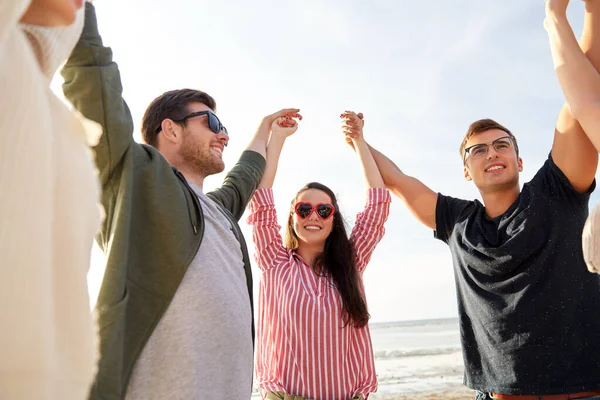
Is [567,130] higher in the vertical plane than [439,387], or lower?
higher

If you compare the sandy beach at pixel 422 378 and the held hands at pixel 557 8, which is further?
the sandy beach at pixel 422 378

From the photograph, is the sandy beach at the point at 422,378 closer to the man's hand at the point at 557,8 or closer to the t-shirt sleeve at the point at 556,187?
the t-shirt sleeve at the point at 556,187

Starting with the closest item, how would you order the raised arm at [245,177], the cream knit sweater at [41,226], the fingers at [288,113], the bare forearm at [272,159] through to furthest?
the cream knit sweater at [41,226]
the raised arm at [245,177]
the bare forearm at [272,159]
the fingers at [288,113]

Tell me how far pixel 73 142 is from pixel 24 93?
0.52ft

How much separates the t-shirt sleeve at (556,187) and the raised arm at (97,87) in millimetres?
2649

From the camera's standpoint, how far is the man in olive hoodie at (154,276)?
212 cm

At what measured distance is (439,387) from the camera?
508 inches

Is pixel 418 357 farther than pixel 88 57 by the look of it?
Yes

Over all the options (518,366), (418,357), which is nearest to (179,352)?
(518,366)

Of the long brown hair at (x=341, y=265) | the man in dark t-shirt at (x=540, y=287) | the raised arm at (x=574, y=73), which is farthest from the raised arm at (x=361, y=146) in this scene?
the raised arm at (x=574, y=73)

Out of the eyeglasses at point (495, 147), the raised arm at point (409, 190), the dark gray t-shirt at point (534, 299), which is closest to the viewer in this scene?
the dark gray t-shirt at point (534, 299)

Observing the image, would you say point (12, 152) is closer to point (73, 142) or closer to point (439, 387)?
point (73, 142)

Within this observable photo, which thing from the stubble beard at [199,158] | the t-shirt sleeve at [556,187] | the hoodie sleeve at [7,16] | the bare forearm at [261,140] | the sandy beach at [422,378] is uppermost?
the bare forearm at [261,140]

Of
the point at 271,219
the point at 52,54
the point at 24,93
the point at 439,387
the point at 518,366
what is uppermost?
the point at 271,219
